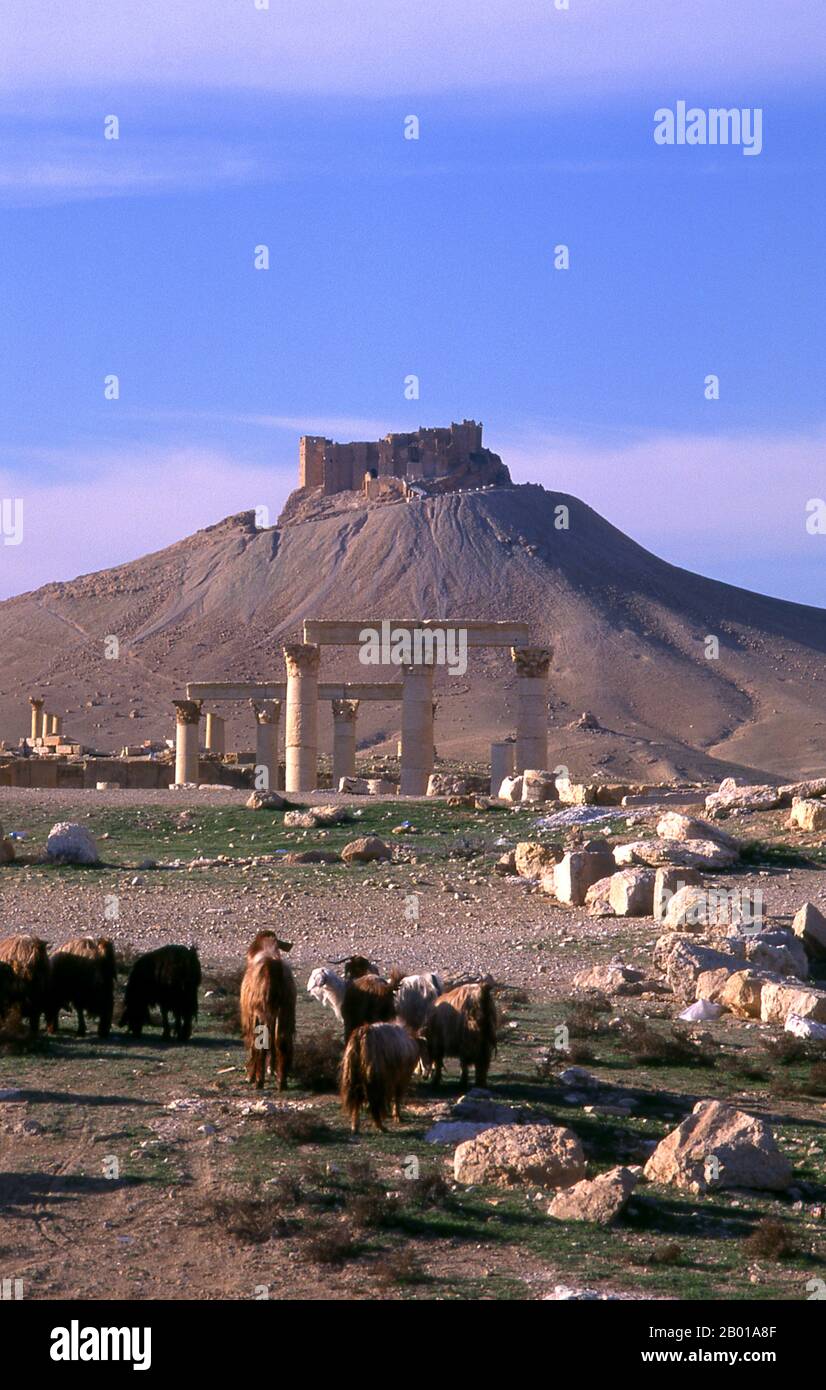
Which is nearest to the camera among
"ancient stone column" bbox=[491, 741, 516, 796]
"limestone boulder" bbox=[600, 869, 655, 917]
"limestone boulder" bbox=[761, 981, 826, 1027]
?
"limestone boulder" bbox=[761, 981, 826, 1027]

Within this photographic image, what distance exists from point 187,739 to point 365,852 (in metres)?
24.8

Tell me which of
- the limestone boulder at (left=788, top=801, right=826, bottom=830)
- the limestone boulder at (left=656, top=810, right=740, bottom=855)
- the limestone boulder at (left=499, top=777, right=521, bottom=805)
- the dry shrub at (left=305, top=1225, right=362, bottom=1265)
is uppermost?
the limestone boulder at (left=499, top=777, right=521, bottom=805)

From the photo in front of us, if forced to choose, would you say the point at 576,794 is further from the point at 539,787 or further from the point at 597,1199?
the point at 597,1199

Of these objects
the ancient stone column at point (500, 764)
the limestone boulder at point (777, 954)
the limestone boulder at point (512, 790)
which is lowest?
the limestone boulder at point (777, 954)

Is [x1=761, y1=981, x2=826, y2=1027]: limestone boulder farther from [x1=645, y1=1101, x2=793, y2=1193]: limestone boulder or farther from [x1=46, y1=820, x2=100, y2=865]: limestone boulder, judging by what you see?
[x1=46, y1=820, x2=100, y2=865]: limestone boulder

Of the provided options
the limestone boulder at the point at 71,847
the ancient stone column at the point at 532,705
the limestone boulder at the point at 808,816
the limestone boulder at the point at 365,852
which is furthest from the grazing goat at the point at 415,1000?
the ancient stone column at the point at 532,705

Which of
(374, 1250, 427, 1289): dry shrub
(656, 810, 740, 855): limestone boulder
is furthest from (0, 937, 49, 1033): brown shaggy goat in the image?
(656, 810, 740, 855): limestone boulder

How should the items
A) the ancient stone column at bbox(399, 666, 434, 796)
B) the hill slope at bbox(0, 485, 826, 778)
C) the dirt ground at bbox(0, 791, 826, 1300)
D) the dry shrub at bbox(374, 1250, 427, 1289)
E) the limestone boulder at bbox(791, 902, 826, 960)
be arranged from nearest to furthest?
1. the dry shrub at bbox(374, 1250, 427, 1289)
2. the dirt ground at bbox(0, 791, 826, 1300)
3. the limestone boulder at bbox(791, 902, 826, 960)
4. the ancient stone column at bbox(399, 666, 434, 796)
5. the hill slope at bbox(0, 485, 826, 778)

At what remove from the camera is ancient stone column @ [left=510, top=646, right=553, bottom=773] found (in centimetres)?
4266

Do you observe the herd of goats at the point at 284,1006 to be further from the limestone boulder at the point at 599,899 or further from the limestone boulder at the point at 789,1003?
the limestone boulder at the point at 599,899

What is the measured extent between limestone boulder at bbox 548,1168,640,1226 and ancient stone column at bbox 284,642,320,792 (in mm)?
33547

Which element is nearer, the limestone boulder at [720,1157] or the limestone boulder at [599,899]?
the limestone boulder at [720,1157]

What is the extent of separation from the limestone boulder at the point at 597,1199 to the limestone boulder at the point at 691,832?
1569cm

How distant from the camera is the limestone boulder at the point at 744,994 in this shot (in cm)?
1520
